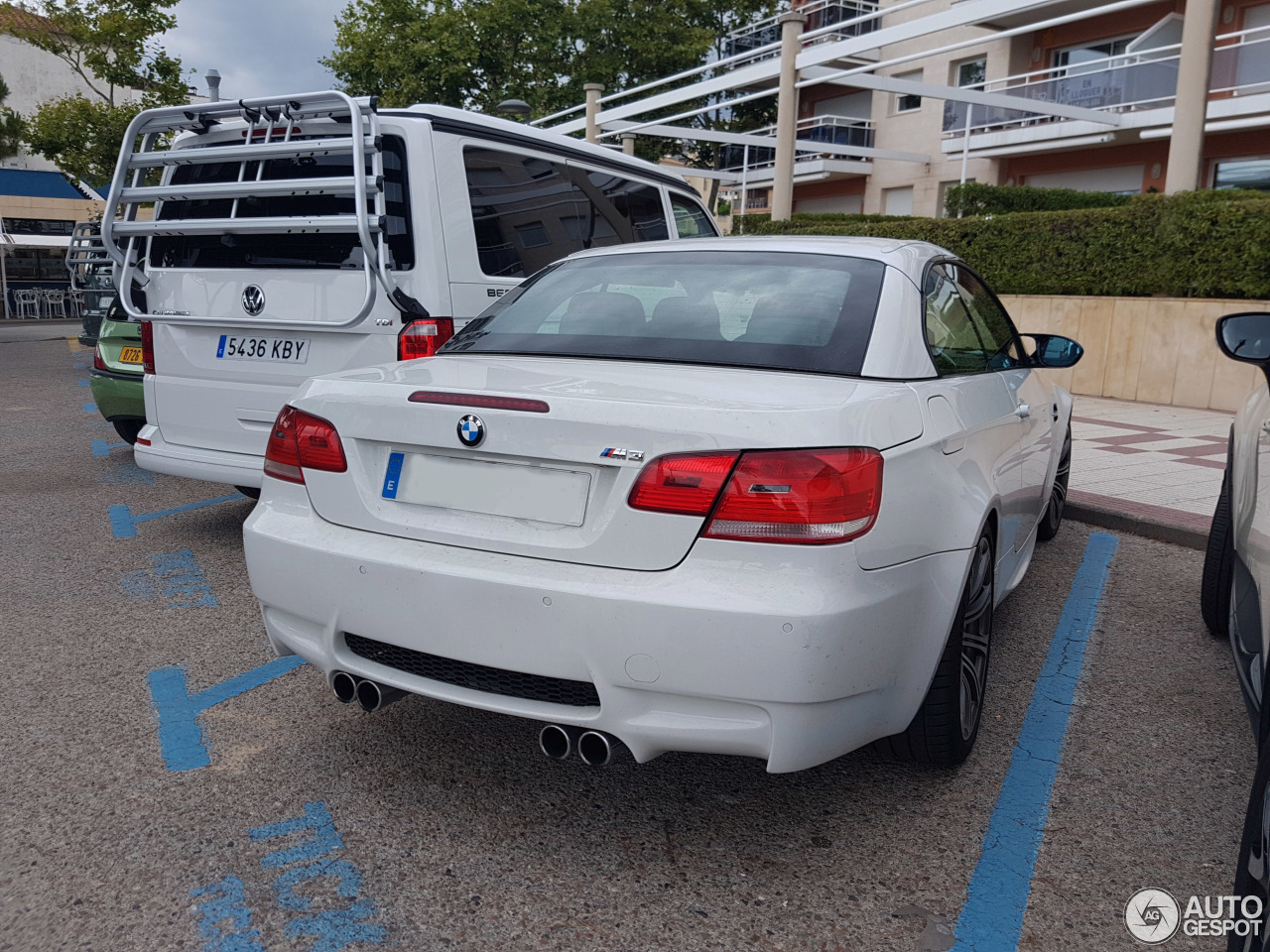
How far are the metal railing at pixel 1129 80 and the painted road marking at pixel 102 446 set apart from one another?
1726cm

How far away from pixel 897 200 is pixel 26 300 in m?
26.3

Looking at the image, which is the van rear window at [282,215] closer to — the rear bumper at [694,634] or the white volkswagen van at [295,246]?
the white volkswagen van at [295,246]

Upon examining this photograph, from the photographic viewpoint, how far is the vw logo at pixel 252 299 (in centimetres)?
496

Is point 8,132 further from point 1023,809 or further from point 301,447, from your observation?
point 1023,809

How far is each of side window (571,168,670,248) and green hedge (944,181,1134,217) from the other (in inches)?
471

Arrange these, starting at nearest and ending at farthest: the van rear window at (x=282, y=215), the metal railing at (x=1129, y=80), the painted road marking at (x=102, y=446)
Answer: the van rear window at (x=282, y=215) < the painted road marking at (x=102, y=446) < the metal railing at (x=1129, y=80)

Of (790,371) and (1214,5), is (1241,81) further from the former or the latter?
(790,371)

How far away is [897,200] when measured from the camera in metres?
29.7

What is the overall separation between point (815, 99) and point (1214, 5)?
21.5 metres

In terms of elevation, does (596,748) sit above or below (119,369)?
below

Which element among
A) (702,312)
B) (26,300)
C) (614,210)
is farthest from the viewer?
(26,300)

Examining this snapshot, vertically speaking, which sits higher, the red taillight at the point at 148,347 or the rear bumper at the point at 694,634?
the red taillight at the point at 148,347

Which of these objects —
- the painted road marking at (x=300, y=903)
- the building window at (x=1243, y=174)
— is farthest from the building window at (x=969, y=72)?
the painted road marking at (x=300, y=903)

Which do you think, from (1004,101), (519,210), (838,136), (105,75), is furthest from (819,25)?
(519,210)
